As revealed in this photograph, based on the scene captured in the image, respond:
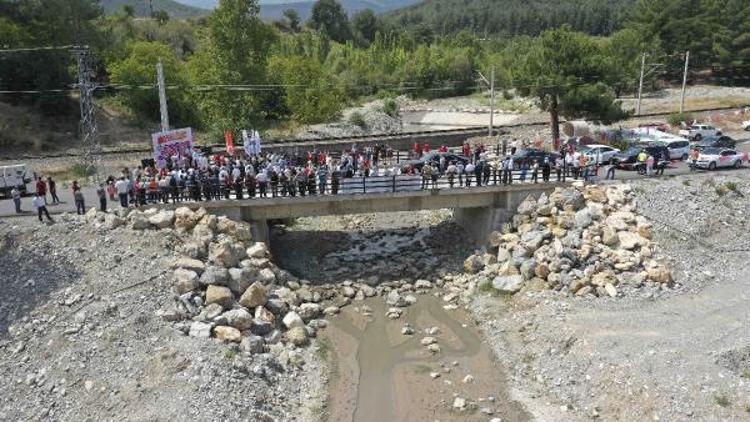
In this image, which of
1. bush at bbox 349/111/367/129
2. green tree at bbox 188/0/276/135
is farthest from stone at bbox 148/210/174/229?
bush at bbox 349/111/367/129

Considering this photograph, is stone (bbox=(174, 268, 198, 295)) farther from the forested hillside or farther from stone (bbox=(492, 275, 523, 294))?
the forested hillside

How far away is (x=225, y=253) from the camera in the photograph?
Answer: 25.9 metres

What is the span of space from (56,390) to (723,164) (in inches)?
1333

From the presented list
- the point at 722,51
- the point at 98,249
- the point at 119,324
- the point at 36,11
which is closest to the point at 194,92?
the point at 36,11

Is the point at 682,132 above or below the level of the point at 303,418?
above

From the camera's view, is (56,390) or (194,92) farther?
(194,92)

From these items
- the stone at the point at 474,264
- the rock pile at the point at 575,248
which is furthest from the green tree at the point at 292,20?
the stone at the point at 474,264

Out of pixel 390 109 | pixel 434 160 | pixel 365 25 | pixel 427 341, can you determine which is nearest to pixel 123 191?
pixel 427 341

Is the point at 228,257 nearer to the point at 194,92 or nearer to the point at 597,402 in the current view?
the point at 597,402

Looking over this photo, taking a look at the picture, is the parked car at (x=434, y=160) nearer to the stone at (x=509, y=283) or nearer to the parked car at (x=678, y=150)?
the stone at (x=509, y=283)

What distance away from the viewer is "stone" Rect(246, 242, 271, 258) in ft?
91.2

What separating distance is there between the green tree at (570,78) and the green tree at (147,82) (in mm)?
33034

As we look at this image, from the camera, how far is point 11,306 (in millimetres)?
22625

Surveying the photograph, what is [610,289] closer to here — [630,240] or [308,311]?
[630,240]
